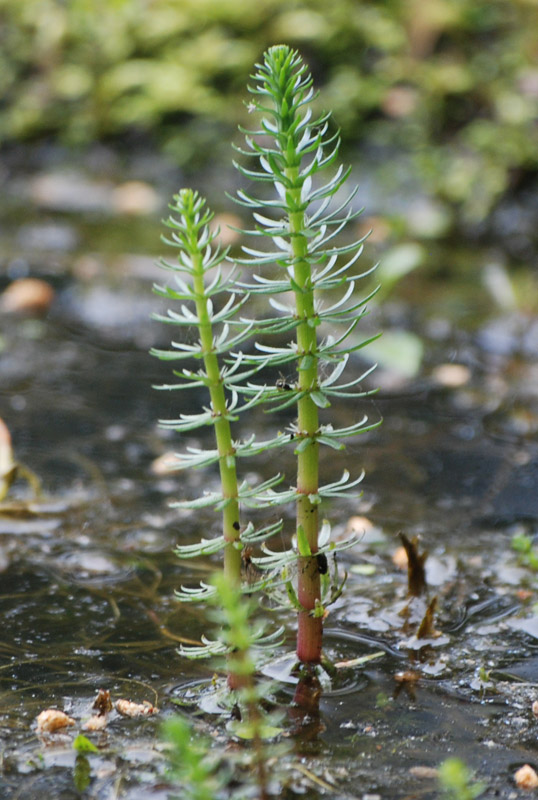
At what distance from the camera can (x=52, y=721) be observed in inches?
52.0

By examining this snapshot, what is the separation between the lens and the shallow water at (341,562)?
1284 mm

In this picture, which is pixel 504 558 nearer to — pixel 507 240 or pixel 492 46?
pixel 507 240

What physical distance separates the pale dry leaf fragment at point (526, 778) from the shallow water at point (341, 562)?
22 mm

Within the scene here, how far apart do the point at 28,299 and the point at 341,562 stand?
90.7 inches

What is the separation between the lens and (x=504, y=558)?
2.00 meters

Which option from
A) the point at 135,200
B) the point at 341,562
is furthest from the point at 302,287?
the point at 135,200

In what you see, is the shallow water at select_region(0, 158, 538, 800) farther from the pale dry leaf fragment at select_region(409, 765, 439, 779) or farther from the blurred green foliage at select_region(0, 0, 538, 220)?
the blurred green foliage at select_region(0, 0, 538, 220)

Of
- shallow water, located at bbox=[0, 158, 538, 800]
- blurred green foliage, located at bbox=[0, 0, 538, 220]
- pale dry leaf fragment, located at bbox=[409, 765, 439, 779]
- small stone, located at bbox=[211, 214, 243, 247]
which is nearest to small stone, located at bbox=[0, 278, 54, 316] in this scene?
shallow water, located at bbox=[0, 158, 538, 800]

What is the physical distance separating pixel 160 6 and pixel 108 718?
5.59m

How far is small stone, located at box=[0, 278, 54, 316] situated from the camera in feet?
12.1

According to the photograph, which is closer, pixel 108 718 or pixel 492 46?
pixel 108 718

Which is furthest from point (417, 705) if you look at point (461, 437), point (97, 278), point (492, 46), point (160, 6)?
point (160, 6)

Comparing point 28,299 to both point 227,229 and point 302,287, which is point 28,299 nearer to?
point 227,229

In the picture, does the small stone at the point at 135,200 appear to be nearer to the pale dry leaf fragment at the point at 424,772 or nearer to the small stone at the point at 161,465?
the small stone at the point at 161,465
